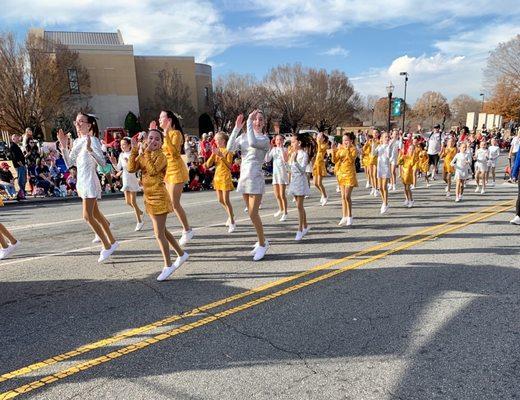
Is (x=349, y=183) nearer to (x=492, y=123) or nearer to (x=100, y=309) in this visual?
(x=100, y=309)

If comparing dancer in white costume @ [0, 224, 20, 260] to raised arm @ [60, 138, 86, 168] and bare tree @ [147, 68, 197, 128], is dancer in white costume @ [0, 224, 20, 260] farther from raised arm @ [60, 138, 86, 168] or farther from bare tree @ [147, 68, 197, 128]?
bare tree @ [147, 68, 197, 128]

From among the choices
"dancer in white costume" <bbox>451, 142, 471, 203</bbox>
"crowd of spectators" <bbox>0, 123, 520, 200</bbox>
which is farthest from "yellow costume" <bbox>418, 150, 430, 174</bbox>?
"dancer in white costume" <bbox>451, 142, 471, 203</bbox>

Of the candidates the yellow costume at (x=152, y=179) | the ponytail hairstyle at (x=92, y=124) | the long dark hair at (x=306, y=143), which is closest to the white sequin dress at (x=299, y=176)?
the long dark hair at (x=306, y=143)

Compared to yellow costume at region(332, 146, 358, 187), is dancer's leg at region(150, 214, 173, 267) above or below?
below

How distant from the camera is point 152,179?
4.80 m

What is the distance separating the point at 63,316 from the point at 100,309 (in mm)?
340

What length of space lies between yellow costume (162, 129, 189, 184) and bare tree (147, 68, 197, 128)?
131ft

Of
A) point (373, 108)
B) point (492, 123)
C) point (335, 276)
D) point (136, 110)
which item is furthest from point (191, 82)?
point (373, 108)

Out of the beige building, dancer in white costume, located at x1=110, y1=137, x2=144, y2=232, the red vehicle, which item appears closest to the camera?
dancer in white costume, located at x1=110, y1=137, x2=144, y2=232

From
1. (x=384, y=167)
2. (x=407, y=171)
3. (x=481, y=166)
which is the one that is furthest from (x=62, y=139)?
(x=481, y=166)

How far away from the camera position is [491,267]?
5.33m

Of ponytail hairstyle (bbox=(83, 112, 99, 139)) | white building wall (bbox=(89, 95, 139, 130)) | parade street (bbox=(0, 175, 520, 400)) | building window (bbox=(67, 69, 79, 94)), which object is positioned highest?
building window (bbox=(67, 69, 79, 94))

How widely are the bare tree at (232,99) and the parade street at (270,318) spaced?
134ft

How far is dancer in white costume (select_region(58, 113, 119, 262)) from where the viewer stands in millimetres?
5602
